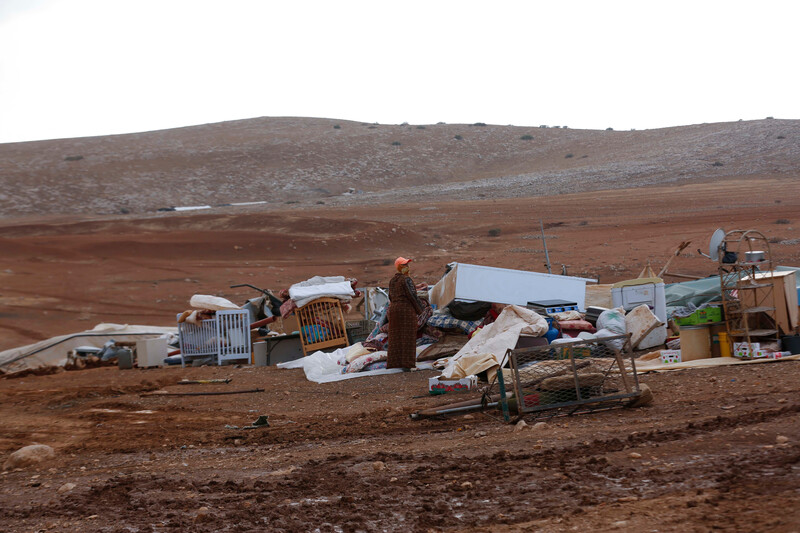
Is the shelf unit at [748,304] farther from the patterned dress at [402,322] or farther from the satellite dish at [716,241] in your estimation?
the patterned dress at [402,322]

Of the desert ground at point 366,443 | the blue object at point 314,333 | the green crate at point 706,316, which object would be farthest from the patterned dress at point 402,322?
the green crate at point 706,316

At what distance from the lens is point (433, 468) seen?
520 centimetres

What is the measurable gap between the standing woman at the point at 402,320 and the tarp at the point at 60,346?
7.06m

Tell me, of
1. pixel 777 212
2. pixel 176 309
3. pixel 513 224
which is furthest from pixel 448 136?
pixel 176 309

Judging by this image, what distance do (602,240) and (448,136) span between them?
42586 millimetres

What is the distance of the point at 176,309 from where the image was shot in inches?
893

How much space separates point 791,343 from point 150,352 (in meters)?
10.6

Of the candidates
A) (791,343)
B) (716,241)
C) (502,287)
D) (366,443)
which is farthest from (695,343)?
(366,443)

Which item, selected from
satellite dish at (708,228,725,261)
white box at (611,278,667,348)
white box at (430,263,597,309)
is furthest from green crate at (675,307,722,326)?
white box at (430,263,597,309)

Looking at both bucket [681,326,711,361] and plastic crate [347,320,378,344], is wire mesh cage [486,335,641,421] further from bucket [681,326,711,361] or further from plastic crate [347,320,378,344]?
plastic crate [347,320,378,344]

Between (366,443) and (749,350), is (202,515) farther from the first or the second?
(749,350)

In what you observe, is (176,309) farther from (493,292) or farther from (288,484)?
(288,484)

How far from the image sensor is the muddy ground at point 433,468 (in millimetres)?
3918

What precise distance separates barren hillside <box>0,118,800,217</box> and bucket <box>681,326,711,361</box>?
32.3 m
